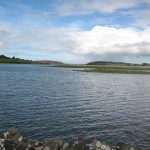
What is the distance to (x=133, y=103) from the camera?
5416 centimetres

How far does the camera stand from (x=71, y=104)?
1983 inches

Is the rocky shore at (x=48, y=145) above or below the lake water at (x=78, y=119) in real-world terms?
above

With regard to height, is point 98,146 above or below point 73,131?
above

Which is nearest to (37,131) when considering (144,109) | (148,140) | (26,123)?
(26,123)

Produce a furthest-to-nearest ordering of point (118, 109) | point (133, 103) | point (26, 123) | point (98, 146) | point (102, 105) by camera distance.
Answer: point (133, 103), point (102, 105), point (118, 109), point (26, 123), point (98, 146)

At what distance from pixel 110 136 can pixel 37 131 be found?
8.15 meters

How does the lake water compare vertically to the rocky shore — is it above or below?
below

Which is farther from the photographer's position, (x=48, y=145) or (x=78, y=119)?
(x=78, y=119)

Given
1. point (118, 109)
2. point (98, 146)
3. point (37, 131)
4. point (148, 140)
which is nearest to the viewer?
point (98, 146)

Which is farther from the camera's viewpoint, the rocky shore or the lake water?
the lake water

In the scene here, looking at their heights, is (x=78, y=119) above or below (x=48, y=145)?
below

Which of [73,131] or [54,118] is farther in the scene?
[54,118]

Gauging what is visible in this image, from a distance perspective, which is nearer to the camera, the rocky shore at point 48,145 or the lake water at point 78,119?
the rocky shore at point 48,145

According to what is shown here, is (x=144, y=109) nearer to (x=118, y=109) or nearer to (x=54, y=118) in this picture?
(x=118, y=109)
